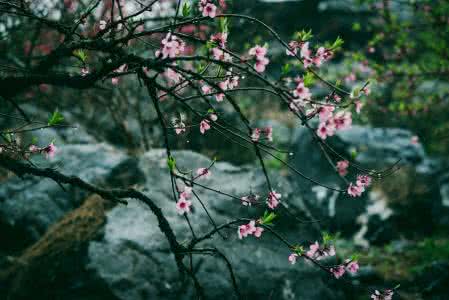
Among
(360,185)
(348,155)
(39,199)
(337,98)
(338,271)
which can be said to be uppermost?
(348,155)

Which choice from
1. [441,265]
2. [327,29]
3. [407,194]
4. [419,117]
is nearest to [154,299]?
[441,265]

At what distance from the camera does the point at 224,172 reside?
19.8 ft

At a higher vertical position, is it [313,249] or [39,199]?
[39,199]

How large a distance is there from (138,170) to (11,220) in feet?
6.30

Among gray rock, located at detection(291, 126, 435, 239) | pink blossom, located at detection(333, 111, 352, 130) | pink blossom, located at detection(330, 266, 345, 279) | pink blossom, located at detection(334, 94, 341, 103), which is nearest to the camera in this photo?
pink blossom, located at detection(333, 111, 352, 130)

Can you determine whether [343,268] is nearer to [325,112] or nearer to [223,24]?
[325,112]

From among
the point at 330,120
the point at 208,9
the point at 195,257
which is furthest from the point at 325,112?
the point at 195,257

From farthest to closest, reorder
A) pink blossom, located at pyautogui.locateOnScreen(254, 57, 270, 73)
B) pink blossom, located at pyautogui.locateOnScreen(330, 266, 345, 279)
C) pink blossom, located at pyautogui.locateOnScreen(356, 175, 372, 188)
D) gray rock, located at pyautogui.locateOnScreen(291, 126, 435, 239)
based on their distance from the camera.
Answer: gray rock, located at pyautogui.locateOnScreen(291, 126, 435, 239)
pink blossom, located at pyautogui.locateOnScreen(356, 175, 372, 188)
pink blossom, located at pyautogui.locateOnScreen(330, 266, 345, 279)
pink blossom, located at pyautogui.locateOnScreen(254, 57, 270, 73)

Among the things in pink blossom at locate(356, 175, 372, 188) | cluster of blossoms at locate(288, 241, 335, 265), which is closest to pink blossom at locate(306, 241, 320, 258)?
cluster of blossoms at locate(288, 241, 335, 265)

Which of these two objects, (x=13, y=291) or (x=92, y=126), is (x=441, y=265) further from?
(x=92, y=126)

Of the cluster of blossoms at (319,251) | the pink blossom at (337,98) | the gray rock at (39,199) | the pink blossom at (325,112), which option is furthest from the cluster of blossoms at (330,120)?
the gray rock at (39,199)

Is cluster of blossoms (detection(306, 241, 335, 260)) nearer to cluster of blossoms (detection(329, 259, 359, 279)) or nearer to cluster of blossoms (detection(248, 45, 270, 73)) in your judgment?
cluster of blossoms (detection(329, 259, 359, 279))

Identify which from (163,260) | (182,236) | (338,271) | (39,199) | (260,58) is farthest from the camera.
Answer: (39,199)

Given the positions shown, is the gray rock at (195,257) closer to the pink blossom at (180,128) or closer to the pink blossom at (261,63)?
the pink blossom at (180,128)
